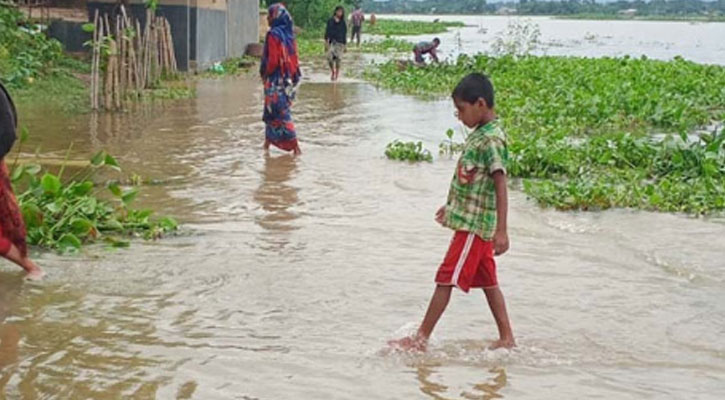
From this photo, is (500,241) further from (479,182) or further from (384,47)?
(384,47)

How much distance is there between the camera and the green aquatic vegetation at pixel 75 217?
6.75 metres

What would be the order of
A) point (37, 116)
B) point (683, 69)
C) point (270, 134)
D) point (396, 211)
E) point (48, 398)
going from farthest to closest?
point (683, 69), point (37, 116), point (270, 134), point (396, 211), point (48, 398)

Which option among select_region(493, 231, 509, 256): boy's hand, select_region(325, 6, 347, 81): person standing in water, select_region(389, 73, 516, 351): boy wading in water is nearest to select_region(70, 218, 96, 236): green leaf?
select_region(389, 73, 516, 351): boy wading in water

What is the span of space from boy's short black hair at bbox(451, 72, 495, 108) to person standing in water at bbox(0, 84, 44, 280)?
2.46 m

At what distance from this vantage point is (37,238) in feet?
22.2

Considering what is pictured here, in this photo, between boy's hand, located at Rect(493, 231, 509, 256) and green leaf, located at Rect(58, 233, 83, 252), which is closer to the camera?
boy's hand, located at Rect(493, 231, 509, 256)

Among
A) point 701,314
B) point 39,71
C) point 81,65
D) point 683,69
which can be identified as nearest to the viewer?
point 701,314

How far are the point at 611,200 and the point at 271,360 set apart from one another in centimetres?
455

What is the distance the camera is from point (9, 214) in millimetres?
5922

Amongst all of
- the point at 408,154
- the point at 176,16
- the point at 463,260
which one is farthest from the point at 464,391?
the point at 176,16

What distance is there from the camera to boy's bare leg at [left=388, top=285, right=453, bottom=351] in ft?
16.1

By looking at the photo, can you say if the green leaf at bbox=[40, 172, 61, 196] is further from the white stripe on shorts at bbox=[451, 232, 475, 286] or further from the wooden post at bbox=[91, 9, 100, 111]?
the wooden post at bbox=[91, 9, 100, 111]

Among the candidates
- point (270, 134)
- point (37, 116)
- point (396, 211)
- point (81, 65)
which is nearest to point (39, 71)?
point (81, 65)

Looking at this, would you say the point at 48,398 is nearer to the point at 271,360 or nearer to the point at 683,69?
the point at 271,360
